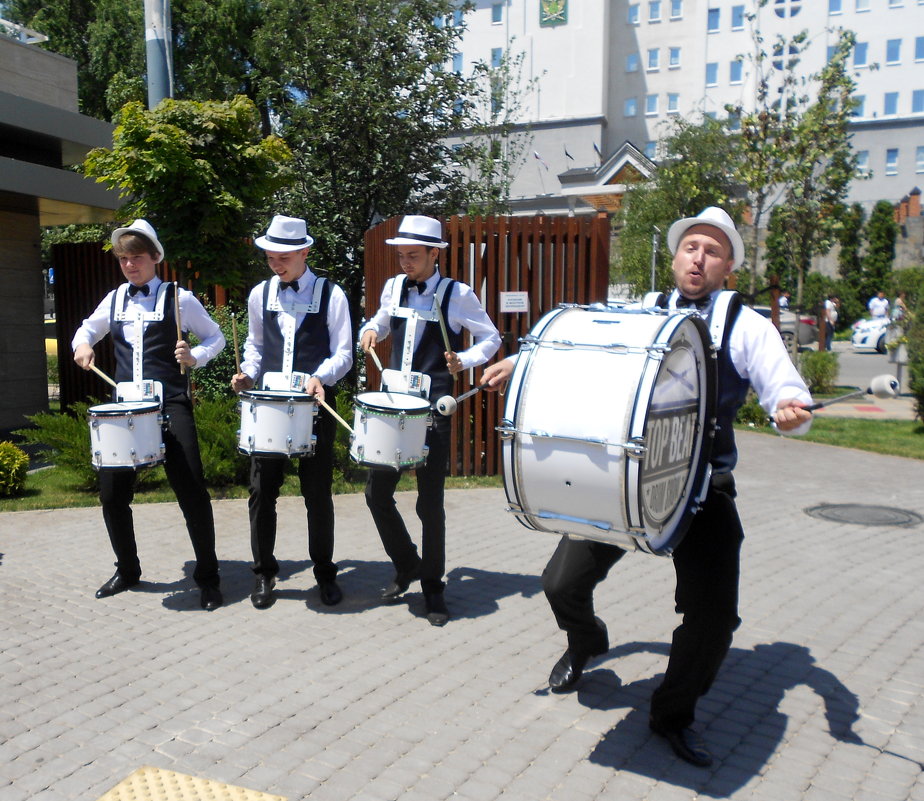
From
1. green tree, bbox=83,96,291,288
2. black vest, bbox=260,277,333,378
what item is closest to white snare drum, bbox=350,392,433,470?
black vest, bbox=260,277,333,378

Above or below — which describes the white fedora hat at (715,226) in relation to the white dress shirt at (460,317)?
above

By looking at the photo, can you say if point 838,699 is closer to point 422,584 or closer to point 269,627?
point 422,584

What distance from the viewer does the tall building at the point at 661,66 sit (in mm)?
50688

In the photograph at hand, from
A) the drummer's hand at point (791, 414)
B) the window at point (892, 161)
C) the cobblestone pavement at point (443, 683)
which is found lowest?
the cobblestone pavement at point (443, 683)

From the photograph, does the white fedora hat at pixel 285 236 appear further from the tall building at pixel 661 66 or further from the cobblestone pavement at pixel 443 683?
the tall building at pixel 661 66

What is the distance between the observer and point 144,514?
7453 mm

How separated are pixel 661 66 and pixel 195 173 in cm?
4924

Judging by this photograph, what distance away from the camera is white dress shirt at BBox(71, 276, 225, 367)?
5.30 m

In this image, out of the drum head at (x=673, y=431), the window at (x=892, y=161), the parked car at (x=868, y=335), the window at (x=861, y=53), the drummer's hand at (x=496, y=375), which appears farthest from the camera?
the window at (x=892, y=161)

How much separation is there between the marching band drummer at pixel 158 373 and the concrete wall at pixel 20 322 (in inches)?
275

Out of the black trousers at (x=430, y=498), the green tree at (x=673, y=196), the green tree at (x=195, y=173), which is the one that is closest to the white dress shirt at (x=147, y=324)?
the black trousers at (x=430, y=498)

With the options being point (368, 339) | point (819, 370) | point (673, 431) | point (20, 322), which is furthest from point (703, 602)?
point (819, 370)

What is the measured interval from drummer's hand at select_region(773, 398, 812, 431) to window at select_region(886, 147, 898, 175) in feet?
178

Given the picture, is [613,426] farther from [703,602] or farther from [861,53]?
[861,53]
